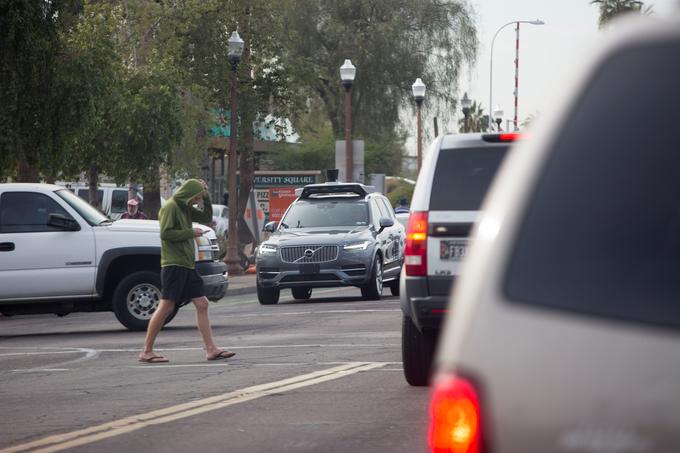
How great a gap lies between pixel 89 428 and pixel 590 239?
6908 millimetres

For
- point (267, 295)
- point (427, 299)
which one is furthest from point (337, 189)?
point (427, 299)

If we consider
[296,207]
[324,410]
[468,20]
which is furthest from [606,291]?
[468,20]

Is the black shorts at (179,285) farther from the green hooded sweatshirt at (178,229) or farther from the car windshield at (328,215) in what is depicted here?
the car windshield at (328,215)

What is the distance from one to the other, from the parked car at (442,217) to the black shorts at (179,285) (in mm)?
4056

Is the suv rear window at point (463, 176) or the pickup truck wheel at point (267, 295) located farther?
the pickup truck wheel at point (267, 295)

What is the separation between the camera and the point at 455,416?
3.14 meters

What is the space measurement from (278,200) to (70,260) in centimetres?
1818

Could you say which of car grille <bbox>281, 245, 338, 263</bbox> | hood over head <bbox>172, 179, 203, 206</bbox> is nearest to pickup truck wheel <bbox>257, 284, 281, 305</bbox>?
car grille <bbox>281, 245, 338, 263</bbox>

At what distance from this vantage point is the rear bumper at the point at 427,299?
10320 mm

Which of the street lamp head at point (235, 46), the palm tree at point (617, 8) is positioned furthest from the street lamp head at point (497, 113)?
the street lamp head at point (235, 46)

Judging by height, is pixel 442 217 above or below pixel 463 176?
→ below

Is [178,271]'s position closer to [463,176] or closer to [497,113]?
[463,176]

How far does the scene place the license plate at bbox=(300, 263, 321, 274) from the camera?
2367cm

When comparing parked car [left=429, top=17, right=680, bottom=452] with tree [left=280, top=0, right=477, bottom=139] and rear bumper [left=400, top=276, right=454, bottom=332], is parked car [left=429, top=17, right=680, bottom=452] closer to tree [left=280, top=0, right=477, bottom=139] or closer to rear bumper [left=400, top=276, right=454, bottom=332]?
rear bumper [left=400, top=276, right=454, bottom=332]
